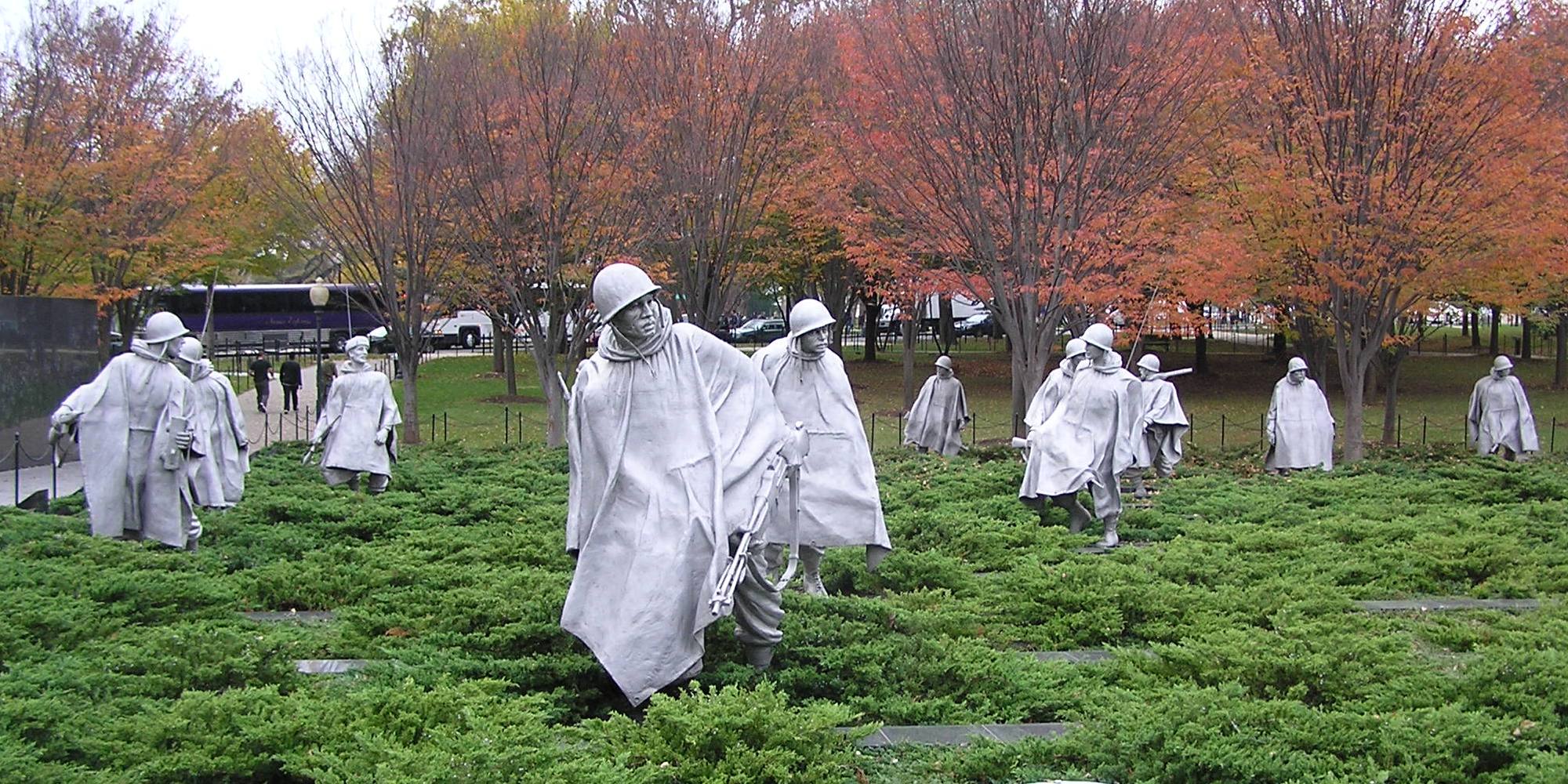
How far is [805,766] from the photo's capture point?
5891 mm

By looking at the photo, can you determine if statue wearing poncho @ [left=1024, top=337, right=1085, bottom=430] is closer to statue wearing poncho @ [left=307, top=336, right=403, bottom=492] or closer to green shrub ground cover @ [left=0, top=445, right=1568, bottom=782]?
green shrub ground cover @ [left=0, top=445, right=1568, bottom=782]

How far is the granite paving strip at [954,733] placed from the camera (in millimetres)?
6637

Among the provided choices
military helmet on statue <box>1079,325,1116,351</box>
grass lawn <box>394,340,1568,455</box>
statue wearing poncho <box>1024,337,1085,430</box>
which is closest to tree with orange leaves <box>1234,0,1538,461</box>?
grass lawn <box>394,340,1568,455</box>

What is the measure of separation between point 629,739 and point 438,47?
55.5 ft

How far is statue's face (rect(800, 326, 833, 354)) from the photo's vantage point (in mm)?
10195

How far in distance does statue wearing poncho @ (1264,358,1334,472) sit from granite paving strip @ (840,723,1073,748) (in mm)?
12570

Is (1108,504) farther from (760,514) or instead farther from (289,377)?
(289,377)

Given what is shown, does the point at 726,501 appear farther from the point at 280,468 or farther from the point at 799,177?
the point at 799,177

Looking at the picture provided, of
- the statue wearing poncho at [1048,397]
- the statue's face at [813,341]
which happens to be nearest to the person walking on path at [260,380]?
the statue wearing poncho at [1048,397]

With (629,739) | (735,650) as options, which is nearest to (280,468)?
(735,650)

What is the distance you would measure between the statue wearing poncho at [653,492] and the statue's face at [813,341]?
2949 mm

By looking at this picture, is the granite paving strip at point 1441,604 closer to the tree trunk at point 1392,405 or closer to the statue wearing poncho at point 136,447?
the statue wearing poncho at point 136,447

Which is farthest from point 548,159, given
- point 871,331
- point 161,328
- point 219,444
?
point 871,331

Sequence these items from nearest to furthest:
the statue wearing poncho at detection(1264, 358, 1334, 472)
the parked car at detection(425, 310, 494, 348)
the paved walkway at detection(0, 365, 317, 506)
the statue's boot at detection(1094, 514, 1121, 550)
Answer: the statue's boot at detection(1094, 514, 1121, 550) → the paved walkway at detection(0, 365, 317, 506) → the statue wearing poncho at detection(1264, 358, 1334, 472) → the parked car at detection(425, 310, 494, 348)
